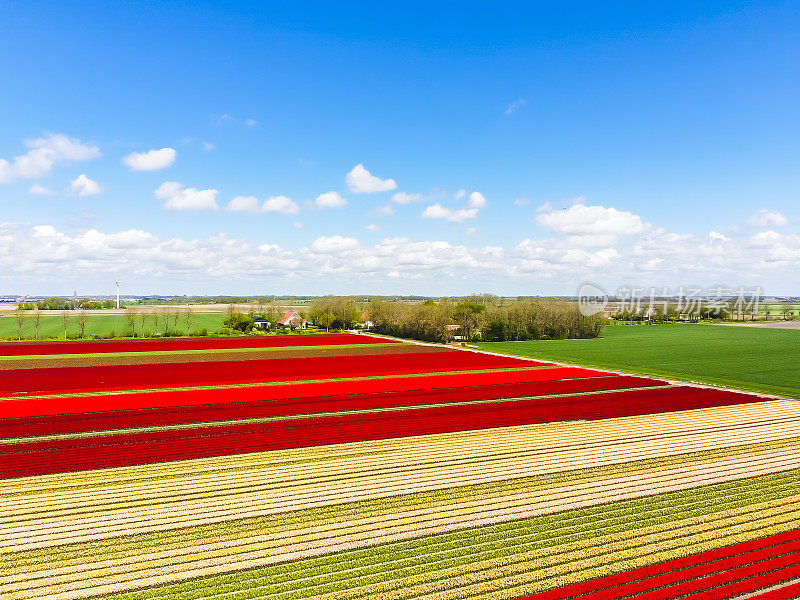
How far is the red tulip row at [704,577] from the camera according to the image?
440 inches

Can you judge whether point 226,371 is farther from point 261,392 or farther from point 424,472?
point 424,472

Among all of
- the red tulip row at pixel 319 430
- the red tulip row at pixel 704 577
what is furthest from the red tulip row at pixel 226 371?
the red tulip row at pixel 704 577

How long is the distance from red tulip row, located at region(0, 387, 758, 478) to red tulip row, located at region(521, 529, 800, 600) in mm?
14117

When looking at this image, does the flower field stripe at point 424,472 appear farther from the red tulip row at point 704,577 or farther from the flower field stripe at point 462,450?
the red tulip row at point 704,577

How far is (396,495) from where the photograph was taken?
17.0 m

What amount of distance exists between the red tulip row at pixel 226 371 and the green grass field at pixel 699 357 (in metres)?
10.1

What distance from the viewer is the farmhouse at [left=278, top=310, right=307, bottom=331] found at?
367 ft

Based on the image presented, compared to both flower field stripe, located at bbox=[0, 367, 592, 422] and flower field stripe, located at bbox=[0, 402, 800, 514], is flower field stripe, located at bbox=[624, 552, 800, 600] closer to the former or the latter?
flower field stripe, located at bbox=[0, 402, 800, 514]

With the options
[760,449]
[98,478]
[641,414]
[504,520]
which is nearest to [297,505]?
[504,520]

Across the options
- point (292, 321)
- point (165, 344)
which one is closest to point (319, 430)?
point (165, 344)

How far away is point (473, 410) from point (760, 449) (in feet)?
47.9

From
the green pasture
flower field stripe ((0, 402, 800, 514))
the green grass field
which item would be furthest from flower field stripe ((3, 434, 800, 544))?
the green pasture

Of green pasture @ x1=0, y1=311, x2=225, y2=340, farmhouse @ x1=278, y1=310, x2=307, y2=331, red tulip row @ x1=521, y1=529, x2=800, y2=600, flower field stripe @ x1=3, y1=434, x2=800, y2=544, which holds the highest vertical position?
farmhouse @ x1=278, y1=310, x2=307, y2=331

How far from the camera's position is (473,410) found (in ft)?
101
